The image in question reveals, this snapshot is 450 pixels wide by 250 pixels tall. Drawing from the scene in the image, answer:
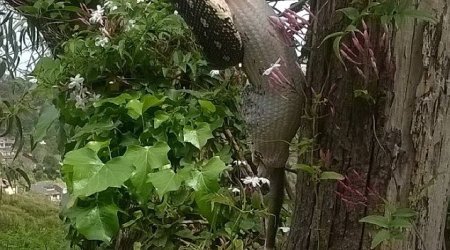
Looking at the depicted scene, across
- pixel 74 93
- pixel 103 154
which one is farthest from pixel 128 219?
pixel 74 93

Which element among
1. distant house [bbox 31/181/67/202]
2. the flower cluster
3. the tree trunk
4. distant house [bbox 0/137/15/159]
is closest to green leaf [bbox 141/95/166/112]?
the flower cluster

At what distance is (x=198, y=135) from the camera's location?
1.09 meters

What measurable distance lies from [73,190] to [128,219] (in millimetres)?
161

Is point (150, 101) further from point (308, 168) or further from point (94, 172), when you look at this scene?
point (308, 168)

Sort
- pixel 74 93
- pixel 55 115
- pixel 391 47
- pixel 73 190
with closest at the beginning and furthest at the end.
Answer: pixel 391 47, pixel 73 190, pixel 74 93, pixel 55 115

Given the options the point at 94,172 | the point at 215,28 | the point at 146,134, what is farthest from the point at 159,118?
the point at 215,28

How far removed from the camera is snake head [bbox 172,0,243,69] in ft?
2.91

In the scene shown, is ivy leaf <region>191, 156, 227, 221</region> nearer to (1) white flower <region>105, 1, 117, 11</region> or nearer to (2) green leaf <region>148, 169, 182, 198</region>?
(2) green leaf <region>148, 169, 182, 198</region>

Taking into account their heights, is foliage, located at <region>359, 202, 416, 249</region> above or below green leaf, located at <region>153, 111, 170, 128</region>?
below

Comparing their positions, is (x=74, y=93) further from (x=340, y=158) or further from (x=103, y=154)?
(x=340, y=158)

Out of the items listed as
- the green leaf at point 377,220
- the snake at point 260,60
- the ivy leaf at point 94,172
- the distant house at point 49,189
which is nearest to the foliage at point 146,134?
the ivy leaf at point 94,172

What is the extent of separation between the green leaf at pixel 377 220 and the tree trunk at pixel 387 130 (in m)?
0.03

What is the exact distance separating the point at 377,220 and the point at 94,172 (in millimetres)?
433

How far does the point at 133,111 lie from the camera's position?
1.12 m
